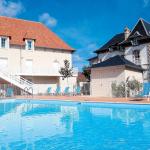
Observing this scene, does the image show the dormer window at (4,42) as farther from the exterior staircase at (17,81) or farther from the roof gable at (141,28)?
the roof gable at (141,28)

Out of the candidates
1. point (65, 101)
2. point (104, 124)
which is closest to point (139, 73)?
Answer: point (65, 101)

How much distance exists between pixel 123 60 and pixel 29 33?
585 inches

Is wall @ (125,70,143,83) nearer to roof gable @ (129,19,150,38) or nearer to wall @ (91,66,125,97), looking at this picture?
wall @ (91,66,125,97)

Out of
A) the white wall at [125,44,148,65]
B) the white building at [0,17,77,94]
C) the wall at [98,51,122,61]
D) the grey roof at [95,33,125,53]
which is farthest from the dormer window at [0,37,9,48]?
the white wall at [125,44,148,65]

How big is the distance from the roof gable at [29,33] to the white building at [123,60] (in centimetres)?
631

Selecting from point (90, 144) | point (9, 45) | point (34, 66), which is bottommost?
point (90, 144)

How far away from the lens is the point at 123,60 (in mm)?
26656

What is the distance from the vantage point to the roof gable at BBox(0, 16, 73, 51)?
34250 millimetres

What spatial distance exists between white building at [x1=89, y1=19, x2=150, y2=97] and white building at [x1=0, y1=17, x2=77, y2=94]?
5.25 metres

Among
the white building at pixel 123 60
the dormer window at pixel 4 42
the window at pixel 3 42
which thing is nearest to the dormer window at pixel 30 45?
the dormer window at pixel 4 42

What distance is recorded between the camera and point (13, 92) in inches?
1196

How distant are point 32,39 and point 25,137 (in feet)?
87.4

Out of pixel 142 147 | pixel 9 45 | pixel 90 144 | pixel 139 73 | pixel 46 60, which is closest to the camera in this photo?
pixel 142 147

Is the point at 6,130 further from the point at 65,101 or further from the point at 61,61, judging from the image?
the point at 61,61
